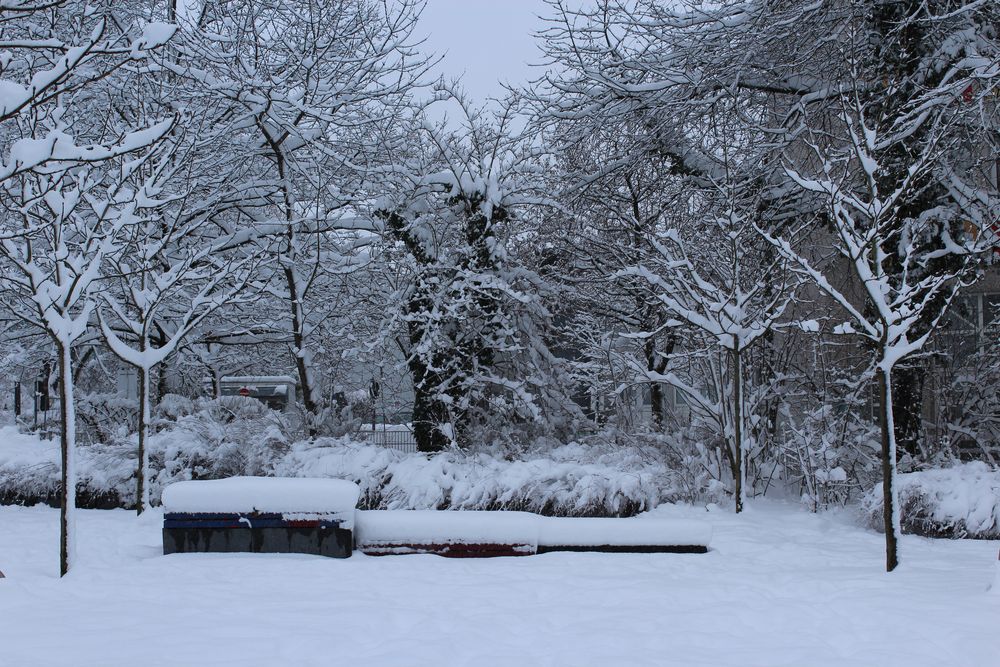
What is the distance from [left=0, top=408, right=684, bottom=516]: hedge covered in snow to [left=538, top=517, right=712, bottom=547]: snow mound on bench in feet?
3.73

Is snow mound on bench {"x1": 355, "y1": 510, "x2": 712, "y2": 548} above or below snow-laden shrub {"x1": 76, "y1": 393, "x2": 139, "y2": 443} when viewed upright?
below

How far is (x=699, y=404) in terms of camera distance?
989cm

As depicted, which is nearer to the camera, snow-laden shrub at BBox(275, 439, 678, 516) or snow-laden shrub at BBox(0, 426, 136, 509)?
snow-laden shrub at BBox(275, 439, 678, 516)

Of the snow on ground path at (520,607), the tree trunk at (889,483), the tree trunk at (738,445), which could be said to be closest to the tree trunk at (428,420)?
the tree trunk at (738,445)

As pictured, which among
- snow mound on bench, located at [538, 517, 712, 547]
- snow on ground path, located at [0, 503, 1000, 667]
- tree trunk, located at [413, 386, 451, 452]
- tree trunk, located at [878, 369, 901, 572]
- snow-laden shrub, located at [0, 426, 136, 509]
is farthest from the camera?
tree trunk, located at [413, 386, 451, 452]

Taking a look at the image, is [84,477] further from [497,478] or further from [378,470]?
[497,478]

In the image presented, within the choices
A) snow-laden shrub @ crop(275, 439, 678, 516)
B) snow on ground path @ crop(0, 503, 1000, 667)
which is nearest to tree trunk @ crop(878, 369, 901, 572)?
snow on ground path @ crop(0, 503, 1000, 667)

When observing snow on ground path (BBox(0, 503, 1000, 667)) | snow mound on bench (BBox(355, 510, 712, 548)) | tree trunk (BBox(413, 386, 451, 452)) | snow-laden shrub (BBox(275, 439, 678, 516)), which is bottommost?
snow on ground path (BBox(0, 503, 1000, 667))

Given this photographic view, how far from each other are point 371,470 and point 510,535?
2639 mm

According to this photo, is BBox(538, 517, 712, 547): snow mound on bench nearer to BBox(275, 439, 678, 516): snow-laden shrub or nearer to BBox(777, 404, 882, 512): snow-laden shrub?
BBox(275, 439, 678, 516): snow-laden shrub

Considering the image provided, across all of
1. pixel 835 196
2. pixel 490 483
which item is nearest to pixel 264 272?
pixel 490 483

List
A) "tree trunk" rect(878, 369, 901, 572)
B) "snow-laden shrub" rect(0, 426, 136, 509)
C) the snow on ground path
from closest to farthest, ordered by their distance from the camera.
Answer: the snow on ground path
"tree trunk" rect(878, 369, 901, 572)
"snow-laden shrub" rect(0, 426, 136, 509)

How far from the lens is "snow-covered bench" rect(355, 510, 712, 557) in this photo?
23.8ft

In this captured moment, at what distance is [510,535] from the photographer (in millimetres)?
7281
